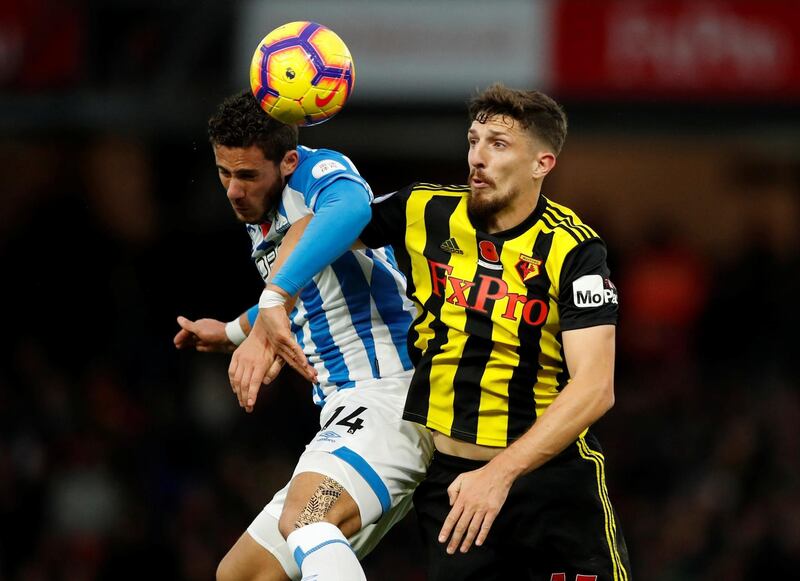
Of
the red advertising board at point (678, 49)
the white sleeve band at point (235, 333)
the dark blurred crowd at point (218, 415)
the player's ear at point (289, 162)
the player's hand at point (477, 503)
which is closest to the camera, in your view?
the player's hand at point (477, 503)

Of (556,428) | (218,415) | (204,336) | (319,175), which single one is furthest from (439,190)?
(218,415)

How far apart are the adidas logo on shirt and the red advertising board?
552 cm

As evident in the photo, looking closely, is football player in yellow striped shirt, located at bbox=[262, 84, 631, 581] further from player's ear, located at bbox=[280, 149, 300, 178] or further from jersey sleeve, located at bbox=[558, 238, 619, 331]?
player's ear, located at bbox=[280, 149, 300, 178]

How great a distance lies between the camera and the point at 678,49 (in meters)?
10.4

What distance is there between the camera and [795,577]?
33.9ft

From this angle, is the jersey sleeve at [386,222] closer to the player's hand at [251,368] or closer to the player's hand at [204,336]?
the player's hand at [251,368]

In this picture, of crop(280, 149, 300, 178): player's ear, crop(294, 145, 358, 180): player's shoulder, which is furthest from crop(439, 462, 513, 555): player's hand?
crop(280, 149, 300, 178): player's ear

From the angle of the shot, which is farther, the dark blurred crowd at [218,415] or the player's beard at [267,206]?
the dark blurred crowd at [218,415]

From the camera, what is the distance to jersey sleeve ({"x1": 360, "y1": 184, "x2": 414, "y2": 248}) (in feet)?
17.0

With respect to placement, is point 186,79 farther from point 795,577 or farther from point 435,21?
point 795,577

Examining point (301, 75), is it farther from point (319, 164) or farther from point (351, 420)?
point (351, 420)

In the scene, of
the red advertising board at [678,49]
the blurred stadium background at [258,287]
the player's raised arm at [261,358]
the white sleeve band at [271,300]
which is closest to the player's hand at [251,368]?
the player's raised arm at [261,358]

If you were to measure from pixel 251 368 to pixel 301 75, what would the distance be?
3.57 feet

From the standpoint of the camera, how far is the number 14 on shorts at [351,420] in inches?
201
